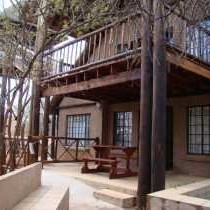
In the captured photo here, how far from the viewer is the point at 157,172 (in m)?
6.95

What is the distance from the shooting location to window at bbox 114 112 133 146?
13201 millimetres

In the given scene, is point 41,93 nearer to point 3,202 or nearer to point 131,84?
point 131,84

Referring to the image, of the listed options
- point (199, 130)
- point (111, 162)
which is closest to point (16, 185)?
point (111, 162)

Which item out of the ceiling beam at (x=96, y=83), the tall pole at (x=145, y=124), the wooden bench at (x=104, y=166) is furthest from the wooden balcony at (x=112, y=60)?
the wooden bench at (x=104, y=166)

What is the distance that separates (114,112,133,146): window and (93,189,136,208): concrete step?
5077 mm

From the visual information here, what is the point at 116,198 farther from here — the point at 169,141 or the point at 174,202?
the point at 169,141

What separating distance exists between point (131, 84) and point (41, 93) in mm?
3413

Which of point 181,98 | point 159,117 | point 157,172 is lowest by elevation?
point 157,172

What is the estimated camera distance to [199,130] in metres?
11.2

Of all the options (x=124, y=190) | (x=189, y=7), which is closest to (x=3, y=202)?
(x=189, y=7)

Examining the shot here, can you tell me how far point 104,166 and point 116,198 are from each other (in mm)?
3331

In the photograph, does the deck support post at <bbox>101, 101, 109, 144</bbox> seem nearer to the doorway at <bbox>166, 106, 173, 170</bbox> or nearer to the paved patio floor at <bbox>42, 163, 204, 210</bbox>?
the doorway at <bbox>166, 106, 173, 170</bbox>

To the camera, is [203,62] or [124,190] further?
[203,62]

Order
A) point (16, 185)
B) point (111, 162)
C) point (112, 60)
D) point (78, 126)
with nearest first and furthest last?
point (16, 185), point (112, 60), point (111, 162), point (78, 126)
